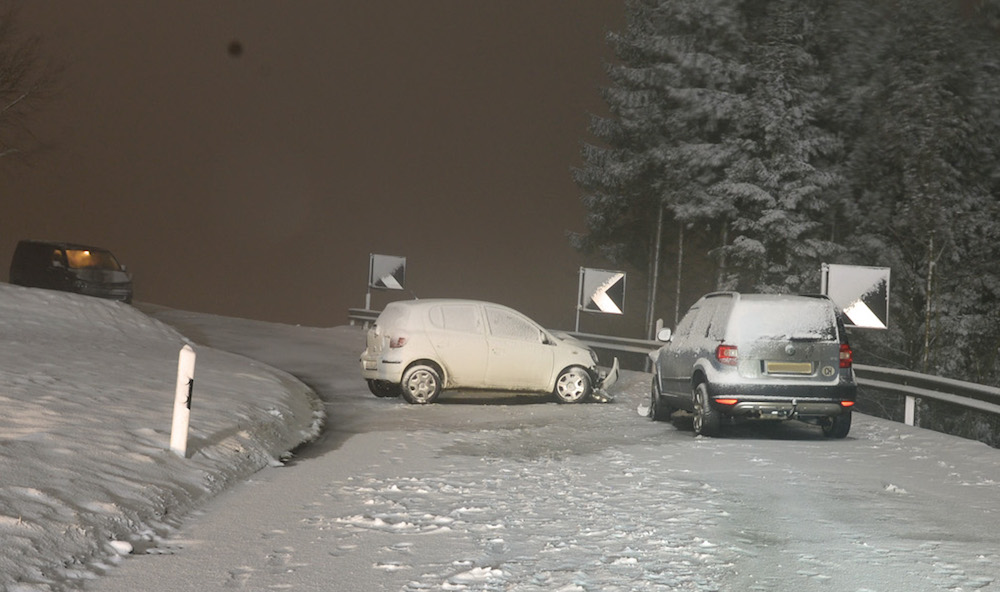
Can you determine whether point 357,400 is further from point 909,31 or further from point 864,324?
point 909,31

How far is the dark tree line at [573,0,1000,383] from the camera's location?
121ft

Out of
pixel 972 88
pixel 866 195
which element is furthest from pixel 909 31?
pixel 866 195

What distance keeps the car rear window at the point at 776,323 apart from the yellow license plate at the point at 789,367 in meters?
0.31

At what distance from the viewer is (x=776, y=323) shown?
45.1 ft

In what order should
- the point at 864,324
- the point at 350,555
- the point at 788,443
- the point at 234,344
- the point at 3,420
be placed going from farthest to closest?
the point at 234,344 < the point at 864,324 < the point at 788,443 < the point at 3,420 < the point at 350,555

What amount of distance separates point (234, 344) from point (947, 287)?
25.5 m

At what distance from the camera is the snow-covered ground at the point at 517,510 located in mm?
6527

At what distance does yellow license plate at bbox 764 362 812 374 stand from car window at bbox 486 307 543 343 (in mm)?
5372

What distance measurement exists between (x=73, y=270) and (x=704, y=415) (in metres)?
23.0

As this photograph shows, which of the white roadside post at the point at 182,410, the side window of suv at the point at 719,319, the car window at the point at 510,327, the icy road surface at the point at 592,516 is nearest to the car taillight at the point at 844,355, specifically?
the icy road surface at the point at 592,516

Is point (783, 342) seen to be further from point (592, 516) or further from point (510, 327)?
point (592, 516)

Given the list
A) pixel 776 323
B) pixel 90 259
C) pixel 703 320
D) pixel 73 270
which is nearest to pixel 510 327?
pixel 703 320

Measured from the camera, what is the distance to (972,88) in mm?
37312

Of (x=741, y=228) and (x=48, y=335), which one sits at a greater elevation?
(x=741, y=228)
